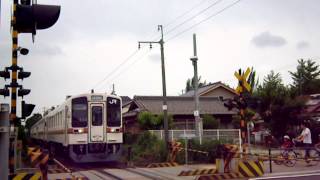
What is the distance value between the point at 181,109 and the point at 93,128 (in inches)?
758

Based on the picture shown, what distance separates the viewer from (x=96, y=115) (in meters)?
20.1

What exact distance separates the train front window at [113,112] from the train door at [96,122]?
312 mm

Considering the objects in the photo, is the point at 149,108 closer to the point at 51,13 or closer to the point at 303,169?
the point at 303,169

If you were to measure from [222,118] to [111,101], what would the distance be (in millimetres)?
20686

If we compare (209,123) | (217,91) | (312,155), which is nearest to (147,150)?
(312,155)

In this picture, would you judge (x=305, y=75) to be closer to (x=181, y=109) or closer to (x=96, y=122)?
(x=181, y=109)

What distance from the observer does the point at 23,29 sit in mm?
6895

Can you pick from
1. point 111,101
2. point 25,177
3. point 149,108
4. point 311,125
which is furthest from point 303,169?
point 149,108

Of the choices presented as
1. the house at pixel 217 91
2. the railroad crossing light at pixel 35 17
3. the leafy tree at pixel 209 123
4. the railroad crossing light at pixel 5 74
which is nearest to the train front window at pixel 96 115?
the railroad crossing light at pixel 5 74

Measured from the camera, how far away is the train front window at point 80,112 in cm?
1964

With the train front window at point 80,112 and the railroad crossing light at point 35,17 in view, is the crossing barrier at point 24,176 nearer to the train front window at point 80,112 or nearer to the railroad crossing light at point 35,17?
the railroad crossing light at point 35,17

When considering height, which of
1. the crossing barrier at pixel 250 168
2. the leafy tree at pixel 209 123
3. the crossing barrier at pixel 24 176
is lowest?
the crossing barrier at pixel 250 168

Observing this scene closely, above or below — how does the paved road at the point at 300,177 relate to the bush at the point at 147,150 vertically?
below

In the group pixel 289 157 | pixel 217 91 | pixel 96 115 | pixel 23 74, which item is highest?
pixel 217 91
